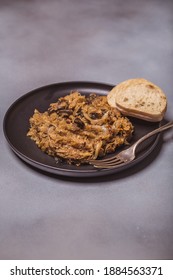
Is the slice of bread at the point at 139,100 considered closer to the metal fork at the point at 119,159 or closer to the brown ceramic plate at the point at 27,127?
the brown ceramic plate at the point at 27,127

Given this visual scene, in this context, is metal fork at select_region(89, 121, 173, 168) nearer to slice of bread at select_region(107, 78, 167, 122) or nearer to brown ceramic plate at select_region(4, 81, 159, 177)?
brown ceramic plate at select_region(4, 81, 159, 177)

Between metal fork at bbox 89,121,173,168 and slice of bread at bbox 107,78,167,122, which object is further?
slice of bread at bbox 107,78,167,122

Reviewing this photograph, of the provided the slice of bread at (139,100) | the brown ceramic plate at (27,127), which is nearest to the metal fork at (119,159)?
the brown ceramic plate at (27,127)

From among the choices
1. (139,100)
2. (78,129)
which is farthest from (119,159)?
(139,100)

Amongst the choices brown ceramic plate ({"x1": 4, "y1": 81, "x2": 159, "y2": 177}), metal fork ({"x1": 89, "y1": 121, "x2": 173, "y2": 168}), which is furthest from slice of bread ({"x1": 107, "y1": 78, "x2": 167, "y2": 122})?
metal fork ({"x1": 89, "y1": 121, "x2": 173, "y2": 168})

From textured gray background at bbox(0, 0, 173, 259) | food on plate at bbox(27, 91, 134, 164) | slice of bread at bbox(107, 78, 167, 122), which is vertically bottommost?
textured gray background at bbox(0, 0, 173, 259)

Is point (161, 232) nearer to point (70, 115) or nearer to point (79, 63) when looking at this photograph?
point (70, 115)

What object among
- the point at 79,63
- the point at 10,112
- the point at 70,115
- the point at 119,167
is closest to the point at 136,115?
the point at 70,115
